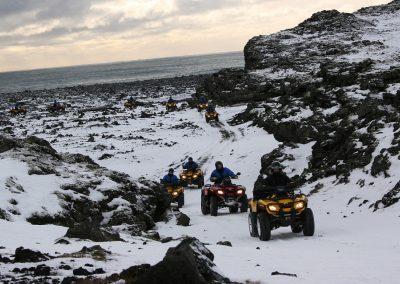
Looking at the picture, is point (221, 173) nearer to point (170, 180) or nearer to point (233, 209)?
point (233, 209)

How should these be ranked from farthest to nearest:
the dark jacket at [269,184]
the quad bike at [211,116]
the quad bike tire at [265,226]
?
the quad bike at [211,116], the dark jacket at [269,184], the quad bike tire at [265,226]

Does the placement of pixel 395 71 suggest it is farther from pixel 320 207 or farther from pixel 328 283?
pixel 328 283

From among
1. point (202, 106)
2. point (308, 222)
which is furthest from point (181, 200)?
point (202, 106)

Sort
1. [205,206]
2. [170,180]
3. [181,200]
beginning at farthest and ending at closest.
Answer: [170,180] < [181,200] < [205,206]

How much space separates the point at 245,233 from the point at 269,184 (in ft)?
6.10

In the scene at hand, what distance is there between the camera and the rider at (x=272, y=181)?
13.2 metres

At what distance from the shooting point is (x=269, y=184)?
13375 mm

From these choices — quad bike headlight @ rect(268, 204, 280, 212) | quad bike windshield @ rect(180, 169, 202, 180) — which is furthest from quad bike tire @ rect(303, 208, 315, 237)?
quad bike windshield @ rect(180, 169, 202, 180)

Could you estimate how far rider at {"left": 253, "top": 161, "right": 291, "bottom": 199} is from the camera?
13234 mm

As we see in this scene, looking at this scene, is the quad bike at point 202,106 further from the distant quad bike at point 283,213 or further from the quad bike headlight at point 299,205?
the quad bike headlight at point 299,205

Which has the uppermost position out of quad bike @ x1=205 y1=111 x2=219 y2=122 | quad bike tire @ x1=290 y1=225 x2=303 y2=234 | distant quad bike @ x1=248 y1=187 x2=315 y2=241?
distant quad bike @ x1=248 y1=187 x2=315 y2=241

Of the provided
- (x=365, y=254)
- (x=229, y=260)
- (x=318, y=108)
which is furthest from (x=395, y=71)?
(x=229, y=260)

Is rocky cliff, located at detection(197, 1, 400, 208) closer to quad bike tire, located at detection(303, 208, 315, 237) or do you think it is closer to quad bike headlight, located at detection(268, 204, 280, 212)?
quad bike tire, located at detection(303, 208, 315, 237)

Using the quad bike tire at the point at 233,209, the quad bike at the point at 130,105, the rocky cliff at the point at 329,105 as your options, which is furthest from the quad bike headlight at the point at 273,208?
the quad bike at the point at 130,105
